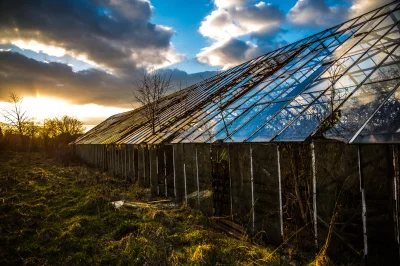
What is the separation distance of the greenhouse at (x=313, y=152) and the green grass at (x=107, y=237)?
1059 mm

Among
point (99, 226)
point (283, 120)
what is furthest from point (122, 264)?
point (283, 120)

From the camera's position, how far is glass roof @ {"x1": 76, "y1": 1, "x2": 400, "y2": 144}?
5.30 meters

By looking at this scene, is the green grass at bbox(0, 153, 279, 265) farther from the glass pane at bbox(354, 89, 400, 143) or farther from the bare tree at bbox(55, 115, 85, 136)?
the bare tree at bbox(55, 115, 85, 136)

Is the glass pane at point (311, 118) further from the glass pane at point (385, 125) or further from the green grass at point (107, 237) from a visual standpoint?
the green grass at point (107, 237)

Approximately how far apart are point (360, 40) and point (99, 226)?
12.1m

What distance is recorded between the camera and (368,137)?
4.67 metres

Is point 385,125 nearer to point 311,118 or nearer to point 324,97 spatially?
point 311,118

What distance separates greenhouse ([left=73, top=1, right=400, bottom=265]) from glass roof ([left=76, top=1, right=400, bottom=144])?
0.04 metres

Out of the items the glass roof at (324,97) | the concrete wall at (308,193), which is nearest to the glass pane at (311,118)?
the glass roof at (324,97)

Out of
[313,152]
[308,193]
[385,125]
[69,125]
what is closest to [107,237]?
[308,193]

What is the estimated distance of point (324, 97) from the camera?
22.7 feet

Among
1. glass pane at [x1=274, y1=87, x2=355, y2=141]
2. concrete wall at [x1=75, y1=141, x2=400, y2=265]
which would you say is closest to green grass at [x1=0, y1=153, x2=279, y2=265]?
concrete wall at [x1=75, y1=141, x2=400, y2=265]

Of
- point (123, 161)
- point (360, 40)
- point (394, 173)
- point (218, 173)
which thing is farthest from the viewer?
point (123, 161)

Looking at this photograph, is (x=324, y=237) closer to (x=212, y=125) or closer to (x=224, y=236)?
(x=224, y=236)
